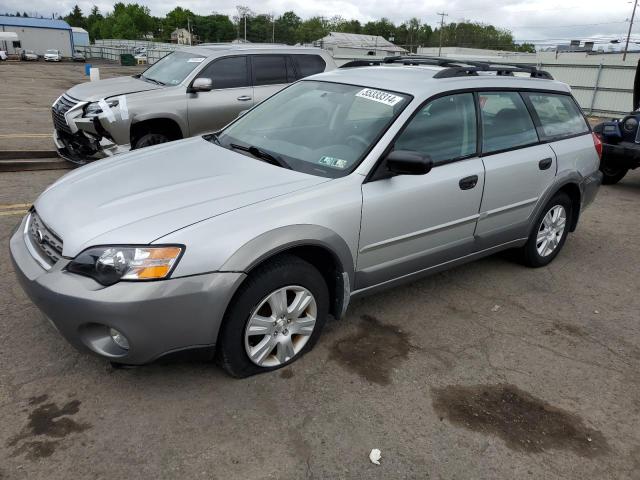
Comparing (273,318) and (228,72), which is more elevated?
(228,72)

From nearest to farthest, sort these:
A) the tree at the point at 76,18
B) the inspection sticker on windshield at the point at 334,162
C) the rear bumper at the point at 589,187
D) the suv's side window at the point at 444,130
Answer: the inspection sticker on windshield at the point at 334,162 < the suv's side window at the point at 444,130 < the rear bumper at the point at 589,187 < the tree at the point at 76,18

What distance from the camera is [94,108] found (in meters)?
6.61

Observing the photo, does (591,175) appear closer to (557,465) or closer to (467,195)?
(467,195)

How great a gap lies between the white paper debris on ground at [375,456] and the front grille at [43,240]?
1.81 metres

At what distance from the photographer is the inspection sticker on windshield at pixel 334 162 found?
10.6ft

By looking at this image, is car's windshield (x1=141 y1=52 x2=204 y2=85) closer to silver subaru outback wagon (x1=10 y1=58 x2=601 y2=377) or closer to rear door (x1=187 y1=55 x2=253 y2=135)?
rear door (x1=187 y1=55 x2=253 y2=135)

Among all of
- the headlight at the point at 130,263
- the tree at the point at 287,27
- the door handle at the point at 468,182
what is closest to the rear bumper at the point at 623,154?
the door handle at the point at 468,182

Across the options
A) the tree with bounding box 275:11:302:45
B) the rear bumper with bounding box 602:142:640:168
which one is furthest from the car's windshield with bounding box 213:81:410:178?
the tree with bounding box 275:11:302:45

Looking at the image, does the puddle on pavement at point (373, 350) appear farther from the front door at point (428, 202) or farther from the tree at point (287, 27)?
the tree at point (287, 27)

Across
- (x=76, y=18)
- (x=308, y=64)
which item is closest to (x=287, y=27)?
(x=76, y=18)

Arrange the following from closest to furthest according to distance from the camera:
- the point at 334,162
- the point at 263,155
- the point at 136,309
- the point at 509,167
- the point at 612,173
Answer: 1. the point at 136,309
2. the point at 334,162
3. the point at 263,155
4. the point at 509,167
5. the point at 612,173

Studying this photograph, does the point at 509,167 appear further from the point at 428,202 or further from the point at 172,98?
the point at 172,98

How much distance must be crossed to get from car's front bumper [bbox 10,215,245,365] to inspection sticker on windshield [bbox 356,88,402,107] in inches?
64.9

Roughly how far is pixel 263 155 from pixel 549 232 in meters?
2.86
